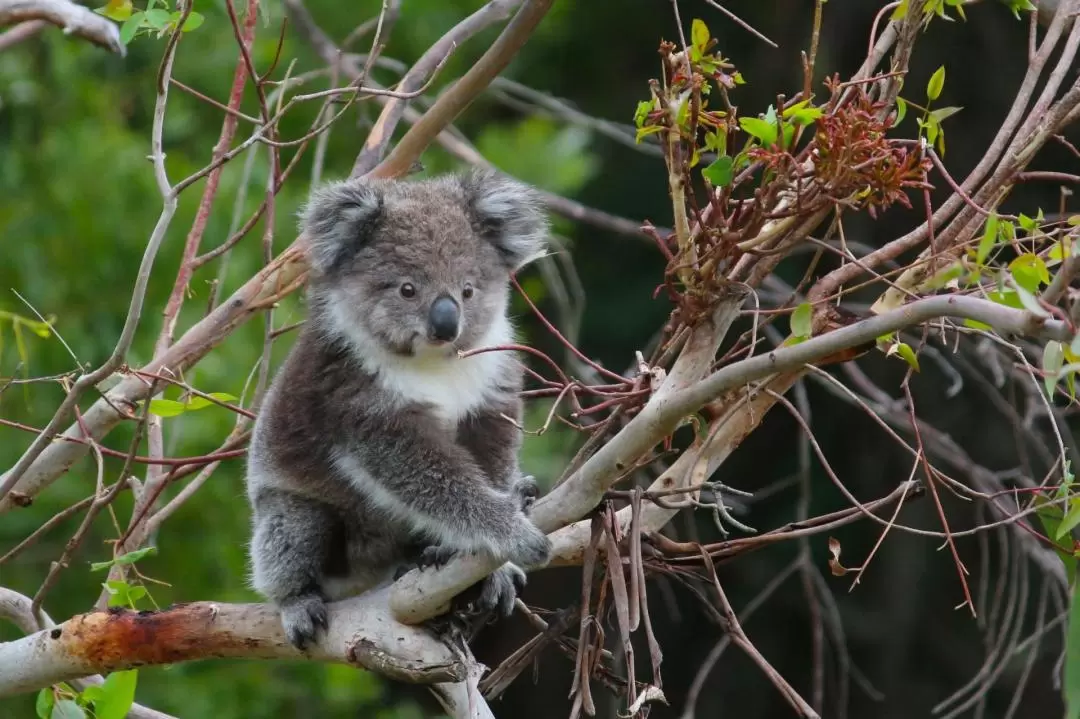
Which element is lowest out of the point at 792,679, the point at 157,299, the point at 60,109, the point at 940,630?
the point at 792,679

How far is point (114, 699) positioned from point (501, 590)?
0.75m

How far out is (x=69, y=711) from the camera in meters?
2.59

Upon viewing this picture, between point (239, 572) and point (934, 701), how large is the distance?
350 centimetres

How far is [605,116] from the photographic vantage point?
7441 millimetres

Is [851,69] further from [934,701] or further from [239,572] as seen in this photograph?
[239,572]

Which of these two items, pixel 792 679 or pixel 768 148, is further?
pixel 792 679

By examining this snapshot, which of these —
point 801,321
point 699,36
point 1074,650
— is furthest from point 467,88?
point 1074,650

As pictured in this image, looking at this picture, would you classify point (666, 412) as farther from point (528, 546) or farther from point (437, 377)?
point (437, 377)

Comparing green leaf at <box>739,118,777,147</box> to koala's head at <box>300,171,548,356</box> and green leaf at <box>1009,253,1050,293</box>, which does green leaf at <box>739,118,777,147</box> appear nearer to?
green leaf at <box>1009,253,1050,293</box>

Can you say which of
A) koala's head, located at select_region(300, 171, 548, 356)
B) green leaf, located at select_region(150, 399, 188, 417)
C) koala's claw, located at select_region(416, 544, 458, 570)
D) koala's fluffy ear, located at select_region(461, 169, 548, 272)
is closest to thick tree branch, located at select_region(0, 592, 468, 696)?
koala's claw, located at select_region(416, 544, 458, 570)

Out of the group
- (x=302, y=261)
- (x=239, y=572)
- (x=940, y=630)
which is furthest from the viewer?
Result: (x=940, y=630)

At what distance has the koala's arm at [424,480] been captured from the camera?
A: 8.86 feet

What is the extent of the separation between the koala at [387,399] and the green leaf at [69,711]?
1.43 ft

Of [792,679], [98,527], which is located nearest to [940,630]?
[792,679]
